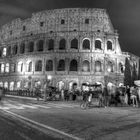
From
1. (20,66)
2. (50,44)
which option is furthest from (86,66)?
(20,66)

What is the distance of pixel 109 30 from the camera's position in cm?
4153

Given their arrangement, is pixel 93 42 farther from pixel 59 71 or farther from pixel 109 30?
pixel 59 71

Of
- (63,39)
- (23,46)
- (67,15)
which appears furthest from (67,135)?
(23,46)

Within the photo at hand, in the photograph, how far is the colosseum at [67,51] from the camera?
124ft

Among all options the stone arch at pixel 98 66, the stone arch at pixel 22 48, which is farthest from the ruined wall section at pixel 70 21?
the stone arch at pixel 98 66

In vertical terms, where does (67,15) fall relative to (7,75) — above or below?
above

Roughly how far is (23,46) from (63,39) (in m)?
10.4

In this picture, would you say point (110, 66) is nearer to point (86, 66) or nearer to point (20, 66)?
point (86, 66)

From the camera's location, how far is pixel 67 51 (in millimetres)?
38312

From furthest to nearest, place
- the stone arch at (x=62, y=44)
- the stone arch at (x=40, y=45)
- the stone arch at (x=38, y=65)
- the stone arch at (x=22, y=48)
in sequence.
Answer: the stone arch at (x=22, y=48), the stone arch at (x=40, y=45), the stone arch at (x=38, y=65), the stone arch at (x=62, y=44)

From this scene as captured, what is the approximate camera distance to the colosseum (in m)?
37.7

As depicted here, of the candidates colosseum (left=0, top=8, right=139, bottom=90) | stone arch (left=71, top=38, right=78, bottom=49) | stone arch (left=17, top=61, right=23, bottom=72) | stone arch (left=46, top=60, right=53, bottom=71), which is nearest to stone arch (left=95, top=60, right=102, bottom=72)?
colosseum (left=0, top=8, right=139, bottom=90)

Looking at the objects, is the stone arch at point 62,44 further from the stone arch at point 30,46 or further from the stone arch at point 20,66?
the stone arch at point 20,66

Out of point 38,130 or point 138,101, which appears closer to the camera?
point 38,130
